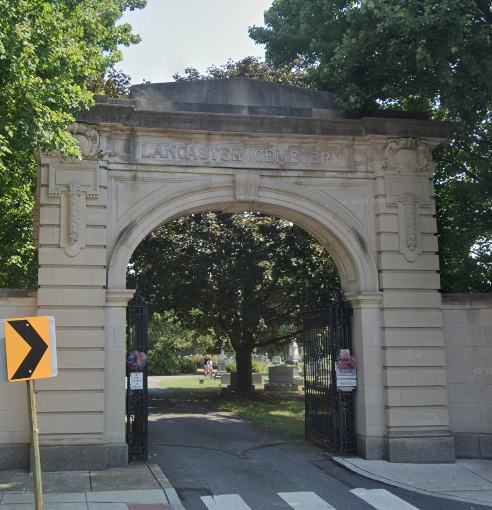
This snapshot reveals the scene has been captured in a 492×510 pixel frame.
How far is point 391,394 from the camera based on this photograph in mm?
10930

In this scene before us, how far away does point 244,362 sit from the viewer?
23141 millimetres

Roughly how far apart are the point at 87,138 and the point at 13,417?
4.93m

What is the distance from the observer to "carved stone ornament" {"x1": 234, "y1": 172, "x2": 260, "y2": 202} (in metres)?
11.3

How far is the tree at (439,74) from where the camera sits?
1033 centimetres

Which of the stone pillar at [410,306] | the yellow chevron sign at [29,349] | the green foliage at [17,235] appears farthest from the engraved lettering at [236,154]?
the green foliage at [17,235]

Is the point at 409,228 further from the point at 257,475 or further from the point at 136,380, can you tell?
the point at 136,380

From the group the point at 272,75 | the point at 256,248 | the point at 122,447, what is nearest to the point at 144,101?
the point at 122,447

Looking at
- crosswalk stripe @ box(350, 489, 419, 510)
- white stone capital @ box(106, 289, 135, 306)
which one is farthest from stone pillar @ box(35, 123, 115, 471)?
crosswalk stripe @ box(350, 489, 419, 510)

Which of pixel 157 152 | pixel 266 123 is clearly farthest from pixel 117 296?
pixel 266 123

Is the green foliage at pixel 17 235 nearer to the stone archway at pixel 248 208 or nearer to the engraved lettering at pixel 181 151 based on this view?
the stone archway at pixel 248 208

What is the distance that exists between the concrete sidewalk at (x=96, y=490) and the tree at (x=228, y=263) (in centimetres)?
965

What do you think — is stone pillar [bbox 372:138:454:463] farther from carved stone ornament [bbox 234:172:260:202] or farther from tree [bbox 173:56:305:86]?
tree [bbox 173:56:305:86]

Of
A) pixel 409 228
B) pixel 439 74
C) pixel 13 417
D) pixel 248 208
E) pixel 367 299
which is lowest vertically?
pixel 13 417

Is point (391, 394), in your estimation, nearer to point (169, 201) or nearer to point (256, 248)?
point (169, 201)
